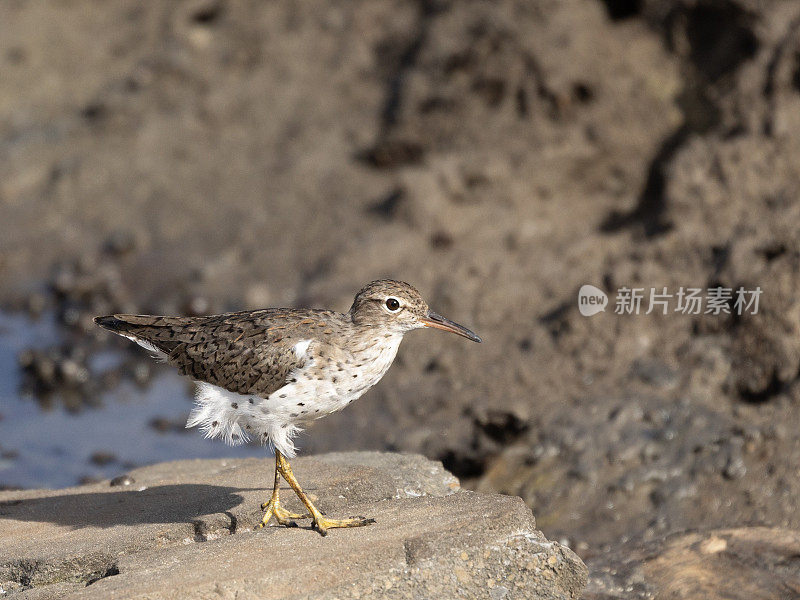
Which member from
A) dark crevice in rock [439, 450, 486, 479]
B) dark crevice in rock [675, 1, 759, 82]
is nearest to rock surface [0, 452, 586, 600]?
dark crevice in rock [439, 450, 486, 479]

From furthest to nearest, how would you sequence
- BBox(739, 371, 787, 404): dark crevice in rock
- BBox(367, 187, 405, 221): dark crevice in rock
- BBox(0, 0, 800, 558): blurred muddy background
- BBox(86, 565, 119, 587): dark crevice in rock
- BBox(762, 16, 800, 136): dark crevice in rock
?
1. BBox(367, 187, 405, 221): dark crevice in rock
2. BBox(762, 16, 800, 136): dark crevice in rock
3. BBox(0, 0, 800, 558): blurred muddy background
4. BBox(739, 371, 787, 404): dark crevice in rock
5. BBox(86, 565, 119, 587): dark crevice in rock

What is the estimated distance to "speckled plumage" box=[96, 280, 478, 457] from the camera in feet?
22.8

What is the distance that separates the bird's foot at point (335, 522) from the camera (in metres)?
6.63

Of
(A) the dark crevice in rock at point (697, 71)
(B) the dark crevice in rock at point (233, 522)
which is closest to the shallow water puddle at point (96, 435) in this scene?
(B) the dark crevice in rock at point (233, 522)

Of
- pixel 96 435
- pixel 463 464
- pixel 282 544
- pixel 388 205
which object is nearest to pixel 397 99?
pixel 388 205

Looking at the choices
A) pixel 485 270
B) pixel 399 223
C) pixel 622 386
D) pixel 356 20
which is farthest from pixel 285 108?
pixel 622 386

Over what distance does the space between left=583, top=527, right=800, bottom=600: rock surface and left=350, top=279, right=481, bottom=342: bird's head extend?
248 cm

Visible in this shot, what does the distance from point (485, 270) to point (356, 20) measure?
6.10m

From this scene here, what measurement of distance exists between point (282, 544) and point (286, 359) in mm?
1351

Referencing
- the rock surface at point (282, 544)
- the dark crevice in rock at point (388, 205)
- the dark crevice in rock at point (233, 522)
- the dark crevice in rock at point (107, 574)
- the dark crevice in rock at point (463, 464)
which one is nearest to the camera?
the rock surface at point (282, 544)

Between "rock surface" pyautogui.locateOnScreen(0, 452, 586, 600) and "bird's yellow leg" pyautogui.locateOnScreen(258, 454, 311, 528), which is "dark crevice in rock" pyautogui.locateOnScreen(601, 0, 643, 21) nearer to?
"rock surface" pyautogui.locateOnScreen(0, 452, 586, 600)

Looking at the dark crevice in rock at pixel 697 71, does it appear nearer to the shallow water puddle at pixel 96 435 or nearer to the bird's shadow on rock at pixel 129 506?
the shallow water puddle at pixel 96 435

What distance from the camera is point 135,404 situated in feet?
42.9

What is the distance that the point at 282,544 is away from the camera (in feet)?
20.9
